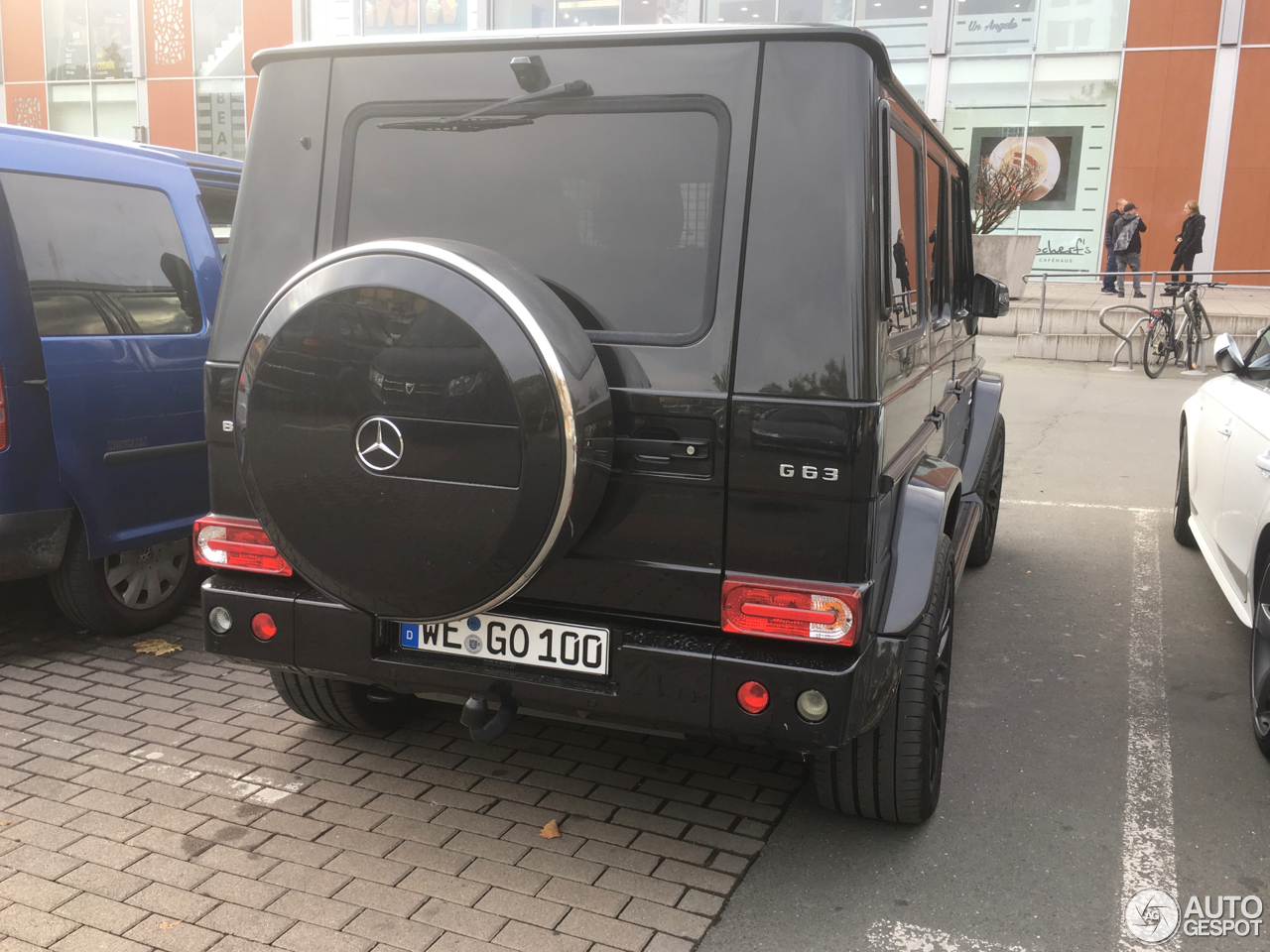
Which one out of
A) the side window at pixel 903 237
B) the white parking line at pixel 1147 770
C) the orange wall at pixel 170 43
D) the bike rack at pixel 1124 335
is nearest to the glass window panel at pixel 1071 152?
the bike rack at pixel 1124 335

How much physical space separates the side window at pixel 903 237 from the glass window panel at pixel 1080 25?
21237 mm

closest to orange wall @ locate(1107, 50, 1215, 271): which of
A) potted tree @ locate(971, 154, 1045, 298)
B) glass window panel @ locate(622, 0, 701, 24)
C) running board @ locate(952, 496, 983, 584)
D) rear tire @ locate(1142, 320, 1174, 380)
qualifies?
potted tree @ locate(971, 154, 1045, 298)

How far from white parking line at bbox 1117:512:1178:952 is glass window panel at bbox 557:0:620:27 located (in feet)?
68.9

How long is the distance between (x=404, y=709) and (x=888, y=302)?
226 cm

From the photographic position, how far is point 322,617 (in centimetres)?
297

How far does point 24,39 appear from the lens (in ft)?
97.7

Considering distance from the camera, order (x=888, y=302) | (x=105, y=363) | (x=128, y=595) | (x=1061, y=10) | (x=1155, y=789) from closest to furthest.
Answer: (x=888, y=302), (x=1155, y=789), (x=105, y=363), (x=128, y=595), (x=1061, y=10)

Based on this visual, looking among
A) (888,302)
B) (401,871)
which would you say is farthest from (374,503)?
(888,302)

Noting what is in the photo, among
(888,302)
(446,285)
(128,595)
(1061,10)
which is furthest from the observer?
(1061,10)

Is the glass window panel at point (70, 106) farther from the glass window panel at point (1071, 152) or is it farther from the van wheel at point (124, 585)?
the van wheel at point (124, 585)

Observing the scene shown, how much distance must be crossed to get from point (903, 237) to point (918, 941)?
1.89 metres

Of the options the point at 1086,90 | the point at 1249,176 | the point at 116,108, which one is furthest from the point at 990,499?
the point at 116,108

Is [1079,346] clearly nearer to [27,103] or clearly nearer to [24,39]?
[27,103]

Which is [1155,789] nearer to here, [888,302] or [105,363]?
[888,302]
